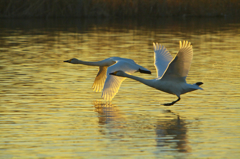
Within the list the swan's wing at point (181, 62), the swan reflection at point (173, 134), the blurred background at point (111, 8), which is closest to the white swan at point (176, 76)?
the swan's wing at point (181, 62)

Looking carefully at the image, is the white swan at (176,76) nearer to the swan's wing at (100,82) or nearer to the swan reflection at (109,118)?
the swan reflection at (109,118)

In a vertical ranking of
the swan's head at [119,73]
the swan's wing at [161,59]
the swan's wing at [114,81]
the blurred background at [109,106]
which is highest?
the swan's wing at [161,59]

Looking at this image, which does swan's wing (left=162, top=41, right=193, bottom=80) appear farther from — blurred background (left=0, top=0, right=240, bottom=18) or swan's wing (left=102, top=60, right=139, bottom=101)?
blurred background (left=0, top=0, right=240, bottom=18)

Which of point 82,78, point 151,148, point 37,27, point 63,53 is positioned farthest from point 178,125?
point 37,27

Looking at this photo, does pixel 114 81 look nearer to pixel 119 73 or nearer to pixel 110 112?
pixel 119 73

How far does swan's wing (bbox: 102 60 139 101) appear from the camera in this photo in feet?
35.1

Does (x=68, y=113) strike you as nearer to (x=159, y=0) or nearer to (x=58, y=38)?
(x=58, y=38)

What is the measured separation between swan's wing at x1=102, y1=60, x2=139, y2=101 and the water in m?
0.24

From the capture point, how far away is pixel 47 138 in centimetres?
802

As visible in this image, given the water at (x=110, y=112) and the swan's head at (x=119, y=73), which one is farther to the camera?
the swan's head at (x=119, y=73)

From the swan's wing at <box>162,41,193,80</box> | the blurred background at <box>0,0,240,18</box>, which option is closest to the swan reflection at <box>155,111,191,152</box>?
the swan's wing at <box>162,41,193,80</box>

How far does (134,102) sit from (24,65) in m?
6.79

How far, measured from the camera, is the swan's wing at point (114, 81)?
421 inches

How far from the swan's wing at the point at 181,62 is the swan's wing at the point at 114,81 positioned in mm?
1487
